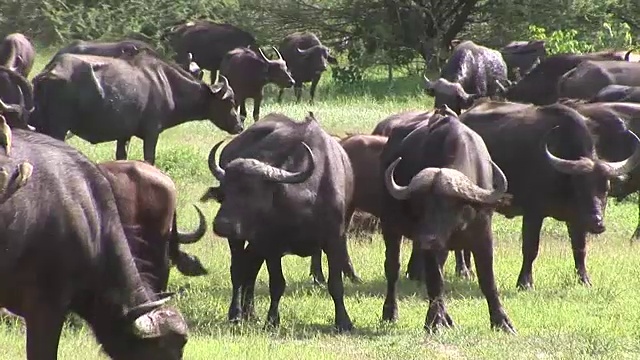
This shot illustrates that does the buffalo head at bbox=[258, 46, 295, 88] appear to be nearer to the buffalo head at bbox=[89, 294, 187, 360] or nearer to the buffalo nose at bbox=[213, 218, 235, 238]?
the buffalo nose at bbox=[213, 218, 235, 238]

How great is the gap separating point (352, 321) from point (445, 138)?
1.61 metres

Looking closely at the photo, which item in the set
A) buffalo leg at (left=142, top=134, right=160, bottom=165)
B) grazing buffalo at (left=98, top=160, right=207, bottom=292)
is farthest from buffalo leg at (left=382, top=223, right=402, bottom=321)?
buffalo leg at (left=142, top=134, right=160, bottom=165)

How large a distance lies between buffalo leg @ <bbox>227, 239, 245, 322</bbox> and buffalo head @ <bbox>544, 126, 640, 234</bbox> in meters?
3.11

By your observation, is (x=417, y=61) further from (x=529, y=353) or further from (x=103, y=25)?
(x=529, y=353)

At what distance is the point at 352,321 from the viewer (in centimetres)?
1049

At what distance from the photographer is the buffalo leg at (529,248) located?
476 inches

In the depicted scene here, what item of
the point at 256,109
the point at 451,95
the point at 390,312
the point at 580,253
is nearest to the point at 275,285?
the point at 390,312

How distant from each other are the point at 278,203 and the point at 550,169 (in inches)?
132

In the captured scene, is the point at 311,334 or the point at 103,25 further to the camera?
the point at 103,25

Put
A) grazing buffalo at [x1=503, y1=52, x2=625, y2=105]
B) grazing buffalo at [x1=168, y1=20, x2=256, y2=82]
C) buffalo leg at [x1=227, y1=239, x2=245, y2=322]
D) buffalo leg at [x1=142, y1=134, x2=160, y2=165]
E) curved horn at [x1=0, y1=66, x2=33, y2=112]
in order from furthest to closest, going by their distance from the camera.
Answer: grazing buffalo at [x1=168, y1=20, x2=256, y2=82] → grazing buffalo at [x1=503, y1=52, x2=625, y2=105] → buffalo leg at [x1=142, y1=134, x2=160, y2=165] → curved horn at [x1=0, y1=66, x2=33, y2=112] → buffalo leg at [x1=227, y1=239, x2=245, y2=322]

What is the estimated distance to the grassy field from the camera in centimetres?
891

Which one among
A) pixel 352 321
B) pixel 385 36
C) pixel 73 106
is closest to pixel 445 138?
pixel 352 321

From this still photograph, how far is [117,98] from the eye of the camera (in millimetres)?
16062

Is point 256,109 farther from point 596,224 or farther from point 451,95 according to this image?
point 596,224
